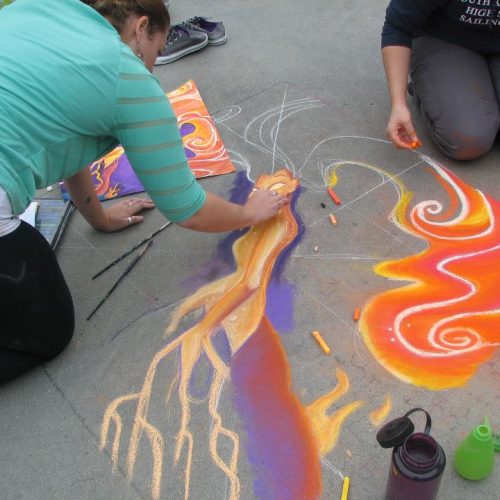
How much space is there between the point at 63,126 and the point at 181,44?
2.29 m

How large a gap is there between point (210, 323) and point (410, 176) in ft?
3.90

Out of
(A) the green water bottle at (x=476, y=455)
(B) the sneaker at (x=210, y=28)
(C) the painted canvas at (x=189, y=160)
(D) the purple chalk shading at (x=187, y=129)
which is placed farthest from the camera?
(B) the sneaker at (x=210, y=28)

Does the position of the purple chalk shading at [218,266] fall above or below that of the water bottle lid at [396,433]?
below

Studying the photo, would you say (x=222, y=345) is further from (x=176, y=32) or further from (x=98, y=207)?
(x=176, y=32)

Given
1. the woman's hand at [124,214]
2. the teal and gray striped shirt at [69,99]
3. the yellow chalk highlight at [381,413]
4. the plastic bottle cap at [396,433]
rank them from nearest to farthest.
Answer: the plastic bottle cap at [396,433] → the teal and gray striped shirt at [69,99] → the yellow chalk highlight at [381,413] → the woman's hand at [124,214]

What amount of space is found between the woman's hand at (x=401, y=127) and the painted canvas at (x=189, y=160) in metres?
0.77

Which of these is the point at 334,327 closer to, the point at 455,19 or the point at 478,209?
the point at 478,209

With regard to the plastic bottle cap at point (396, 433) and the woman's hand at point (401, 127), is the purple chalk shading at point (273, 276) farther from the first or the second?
the plastic bottle cap at point (396, 433)

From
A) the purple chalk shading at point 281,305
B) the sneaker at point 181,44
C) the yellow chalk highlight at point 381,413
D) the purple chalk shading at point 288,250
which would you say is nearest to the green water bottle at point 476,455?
the yellow chalk highlight at point 381,413

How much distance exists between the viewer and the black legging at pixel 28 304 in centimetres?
182

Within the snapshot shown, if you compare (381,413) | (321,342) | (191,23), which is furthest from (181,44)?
(381,413)

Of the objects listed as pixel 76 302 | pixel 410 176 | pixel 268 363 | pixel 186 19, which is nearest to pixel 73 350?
pixel 76 302

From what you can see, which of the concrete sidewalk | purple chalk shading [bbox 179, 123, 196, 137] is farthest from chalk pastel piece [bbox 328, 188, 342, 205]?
purple chalk shading [bbox 179, 123, 196, 137]

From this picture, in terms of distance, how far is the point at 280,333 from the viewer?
1.97 m
